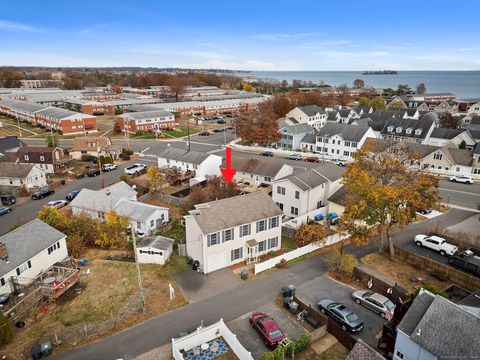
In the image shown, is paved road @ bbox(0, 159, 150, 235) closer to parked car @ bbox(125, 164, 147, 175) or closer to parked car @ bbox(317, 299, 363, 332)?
parked car @ bbox(125, 164, 147, 175)

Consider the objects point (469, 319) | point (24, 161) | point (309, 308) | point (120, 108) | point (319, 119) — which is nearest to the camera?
point (469, 319)

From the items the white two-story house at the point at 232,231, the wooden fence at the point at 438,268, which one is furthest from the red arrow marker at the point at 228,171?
the wooden fence at the point at 438,268

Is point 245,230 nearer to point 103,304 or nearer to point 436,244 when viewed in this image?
point 103,304

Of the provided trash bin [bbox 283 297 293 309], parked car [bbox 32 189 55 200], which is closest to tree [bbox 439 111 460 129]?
trash bin [bbox 283 297 293 309]

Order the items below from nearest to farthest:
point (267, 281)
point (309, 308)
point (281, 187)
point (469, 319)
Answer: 1. point (469, 319)
2. point (309, 308)
3. point (267, 281)
4. point (281, 187)

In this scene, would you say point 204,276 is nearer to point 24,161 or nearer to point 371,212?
point 371,212

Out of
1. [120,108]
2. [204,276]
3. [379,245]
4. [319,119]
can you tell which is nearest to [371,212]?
[379,245]
